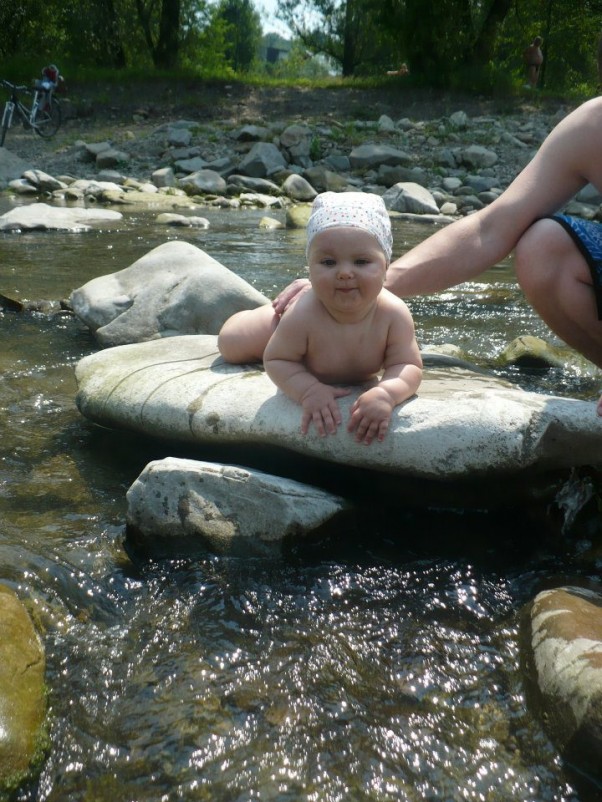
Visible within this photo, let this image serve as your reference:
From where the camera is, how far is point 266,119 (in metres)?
22.7

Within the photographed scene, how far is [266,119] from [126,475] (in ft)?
68.7

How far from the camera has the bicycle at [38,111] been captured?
62.0ft

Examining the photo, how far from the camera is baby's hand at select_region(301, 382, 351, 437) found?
2873mm

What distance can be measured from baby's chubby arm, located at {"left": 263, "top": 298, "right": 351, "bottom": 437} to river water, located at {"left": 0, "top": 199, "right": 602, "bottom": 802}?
1.55 feet

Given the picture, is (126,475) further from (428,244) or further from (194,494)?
(428,244)

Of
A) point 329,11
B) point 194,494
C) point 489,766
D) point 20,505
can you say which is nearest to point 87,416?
point 20,505

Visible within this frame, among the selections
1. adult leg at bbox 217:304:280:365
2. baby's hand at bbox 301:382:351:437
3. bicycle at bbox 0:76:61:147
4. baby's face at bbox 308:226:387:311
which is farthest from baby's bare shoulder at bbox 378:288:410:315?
bicycle at bbox 0:76:61:147

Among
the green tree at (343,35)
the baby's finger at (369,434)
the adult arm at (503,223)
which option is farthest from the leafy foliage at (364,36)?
the baby's finger at (369,434)

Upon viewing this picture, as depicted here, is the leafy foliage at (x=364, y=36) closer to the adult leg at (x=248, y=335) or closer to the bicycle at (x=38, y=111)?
the bicycle at (x=38, y=111)

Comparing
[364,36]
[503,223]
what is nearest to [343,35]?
[364,36]

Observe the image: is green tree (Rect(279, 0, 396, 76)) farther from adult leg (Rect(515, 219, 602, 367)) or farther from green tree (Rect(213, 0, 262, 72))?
adult leg (Rect(515, 219, 602, 367))

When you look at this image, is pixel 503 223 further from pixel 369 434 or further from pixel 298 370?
pixel 369 434

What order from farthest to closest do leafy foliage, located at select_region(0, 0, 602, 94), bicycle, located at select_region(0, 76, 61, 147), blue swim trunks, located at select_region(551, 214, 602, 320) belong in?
leafy foliage, located at select_region(0, 0, 602, 94), bicycle, located at select_region(0, 76, 61, 147), blue swim trunks, located at select_region(551, 214, 602, 320)

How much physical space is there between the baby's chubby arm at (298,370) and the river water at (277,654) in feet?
1.55
